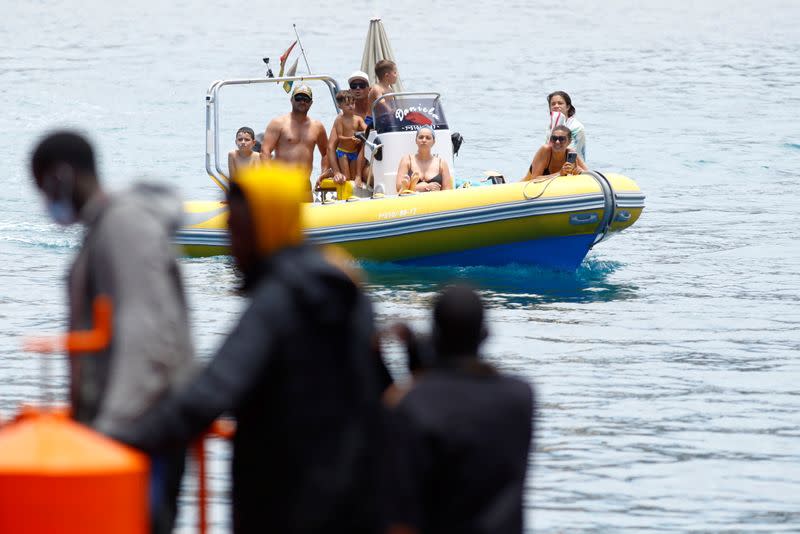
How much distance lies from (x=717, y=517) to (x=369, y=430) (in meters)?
3.43

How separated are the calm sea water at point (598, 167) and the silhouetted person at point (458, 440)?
2.78 metres

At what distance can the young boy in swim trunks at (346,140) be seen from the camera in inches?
530

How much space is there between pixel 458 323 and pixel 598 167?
22106 millimetres

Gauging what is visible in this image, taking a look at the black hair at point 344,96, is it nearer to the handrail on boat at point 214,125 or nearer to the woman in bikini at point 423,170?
the handrail on boat at point 214,125

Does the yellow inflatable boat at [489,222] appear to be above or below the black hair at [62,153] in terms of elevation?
below

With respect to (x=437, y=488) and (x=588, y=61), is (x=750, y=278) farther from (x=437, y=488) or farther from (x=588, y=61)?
(x=588, y=61)

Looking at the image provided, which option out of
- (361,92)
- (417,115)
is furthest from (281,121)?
(417,115)

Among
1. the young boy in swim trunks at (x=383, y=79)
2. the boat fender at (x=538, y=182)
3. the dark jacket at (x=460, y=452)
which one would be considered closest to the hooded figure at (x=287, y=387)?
the dark jacket at (x=460, y=452)

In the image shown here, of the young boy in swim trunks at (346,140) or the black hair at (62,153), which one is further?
the young boy in swim trunks at (346,140)

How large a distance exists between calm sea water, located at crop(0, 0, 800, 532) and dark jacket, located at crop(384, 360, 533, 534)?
2.78 meters

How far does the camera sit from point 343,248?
12.8 metres

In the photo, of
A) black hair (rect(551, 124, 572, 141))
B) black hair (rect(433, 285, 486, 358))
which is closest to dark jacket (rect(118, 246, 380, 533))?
black hair (rect(433, 285, 486, 358))

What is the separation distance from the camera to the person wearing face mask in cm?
Answer: 313

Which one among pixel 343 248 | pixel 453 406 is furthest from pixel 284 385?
pixel 343 248
